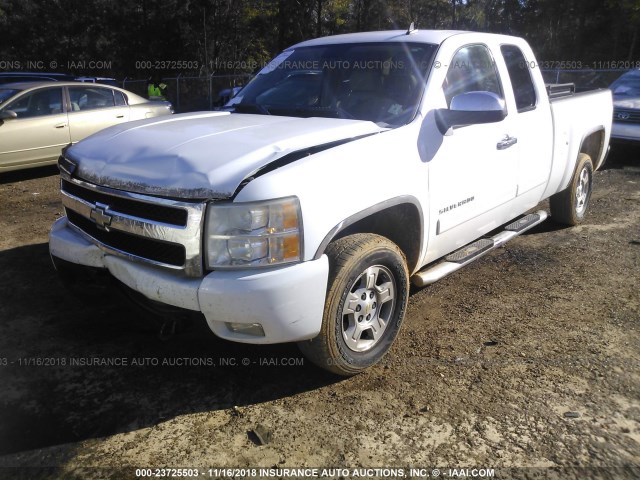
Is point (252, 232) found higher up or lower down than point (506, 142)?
lower down

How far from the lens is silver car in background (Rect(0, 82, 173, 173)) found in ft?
26.5

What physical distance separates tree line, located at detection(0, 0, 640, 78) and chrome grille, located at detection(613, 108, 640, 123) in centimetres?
2696

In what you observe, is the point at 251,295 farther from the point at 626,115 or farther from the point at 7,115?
the point at 626,115

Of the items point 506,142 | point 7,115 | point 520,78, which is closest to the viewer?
point 506,142

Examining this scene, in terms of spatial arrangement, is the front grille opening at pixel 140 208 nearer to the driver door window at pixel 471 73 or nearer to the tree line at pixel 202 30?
the driver door window at pixel 471 73

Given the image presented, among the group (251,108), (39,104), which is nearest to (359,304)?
(251,108)

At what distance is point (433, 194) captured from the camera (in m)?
3.49

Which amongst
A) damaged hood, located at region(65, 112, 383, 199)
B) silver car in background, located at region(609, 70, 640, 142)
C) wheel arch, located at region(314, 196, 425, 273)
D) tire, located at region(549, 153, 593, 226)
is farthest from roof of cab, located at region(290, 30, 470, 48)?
silver car in background, located at region(609, 70, 640, 142)

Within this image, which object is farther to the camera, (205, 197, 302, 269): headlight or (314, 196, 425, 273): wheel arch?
(314, 196, 425, 273): wheel arch

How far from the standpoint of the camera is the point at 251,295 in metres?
2.58

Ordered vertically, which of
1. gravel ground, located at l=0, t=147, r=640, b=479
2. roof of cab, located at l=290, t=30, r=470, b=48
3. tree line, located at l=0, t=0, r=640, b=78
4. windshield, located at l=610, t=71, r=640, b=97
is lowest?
gravel ground, located at l=0, t=147, r=640, b=479

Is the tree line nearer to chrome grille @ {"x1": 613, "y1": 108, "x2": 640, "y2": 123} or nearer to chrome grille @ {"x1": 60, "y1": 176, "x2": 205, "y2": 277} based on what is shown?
chrome grille @ {"x1": 613, "y1": 108, "x2": 640, "y2": 123}

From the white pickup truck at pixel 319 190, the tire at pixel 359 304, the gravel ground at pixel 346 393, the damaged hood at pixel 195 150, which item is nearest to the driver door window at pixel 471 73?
the white pickup truck at pixel 319 190

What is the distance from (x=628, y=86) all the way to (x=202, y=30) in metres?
30.3
